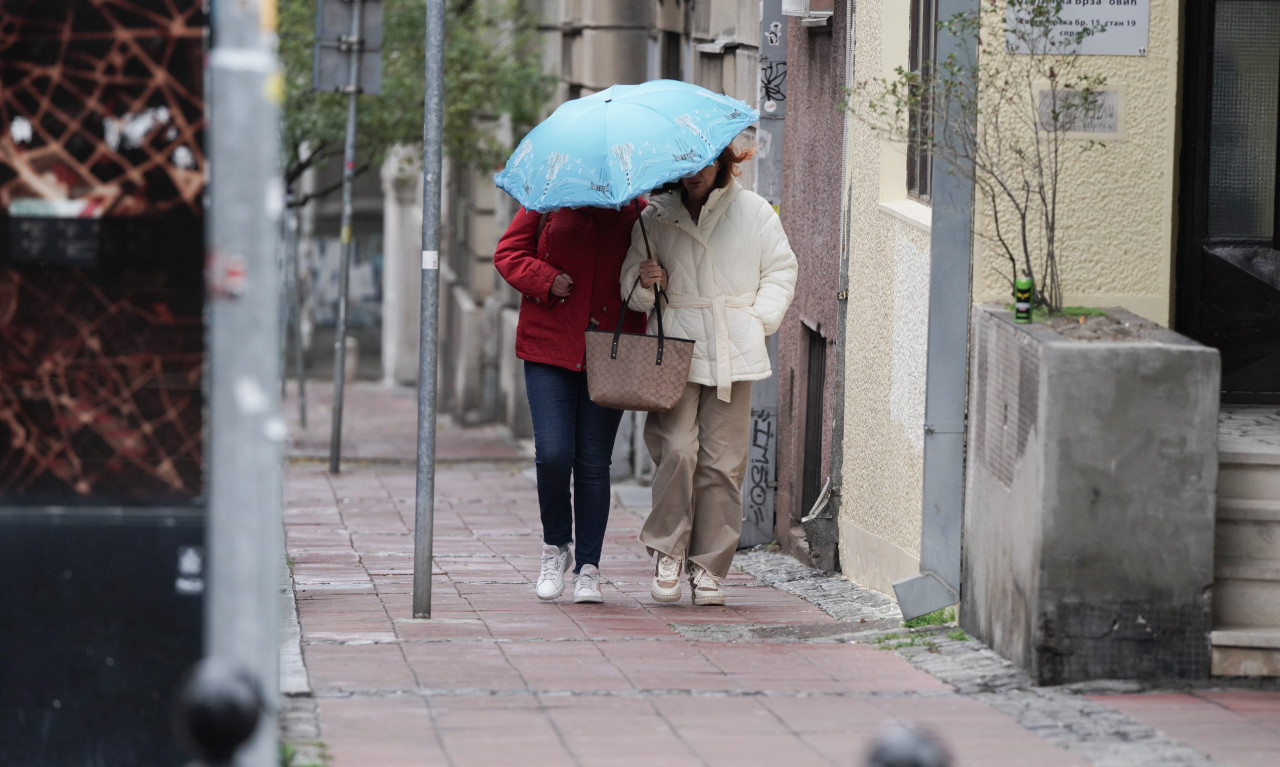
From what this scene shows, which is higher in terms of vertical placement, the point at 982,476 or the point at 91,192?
the point at 91,192

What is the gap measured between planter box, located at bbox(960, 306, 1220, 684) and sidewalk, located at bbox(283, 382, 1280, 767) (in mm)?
131

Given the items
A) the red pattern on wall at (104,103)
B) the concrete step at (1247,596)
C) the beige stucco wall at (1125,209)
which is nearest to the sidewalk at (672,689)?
the concrete step at (1247,596)

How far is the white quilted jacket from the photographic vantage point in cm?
683

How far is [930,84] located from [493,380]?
15.2m

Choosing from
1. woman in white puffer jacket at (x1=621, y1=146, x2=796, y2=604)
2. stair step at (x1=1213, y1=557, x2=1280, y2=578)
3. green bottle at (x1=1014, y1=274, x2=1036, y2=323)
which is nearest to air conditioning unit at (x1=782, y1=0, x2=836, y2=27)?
woman in white puffer jacket at (x1=621, y1=146, x2=796, y2=604)

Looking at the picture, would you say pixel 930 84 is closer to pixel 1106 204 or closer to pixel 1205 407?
pixel 1106 204

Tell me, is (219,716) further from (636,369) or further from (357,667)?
(636,369)

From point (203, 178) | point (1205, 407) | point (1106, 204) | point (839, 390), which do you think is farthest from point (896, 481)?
point (203, 178)

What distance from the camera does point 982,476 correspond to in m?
6.17

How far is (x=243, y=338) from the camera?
3.00m

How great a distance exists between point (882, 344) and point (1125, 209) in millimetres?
1714

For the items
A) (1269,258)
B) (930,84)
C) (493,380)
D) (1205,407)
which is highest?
(930,84)

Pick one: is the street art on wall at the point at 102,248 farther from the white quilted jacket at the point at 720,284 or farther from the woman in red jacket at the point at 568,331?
the white quilted jacket at the point at 720,284

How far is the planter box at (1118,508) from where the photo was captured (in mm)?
5320
